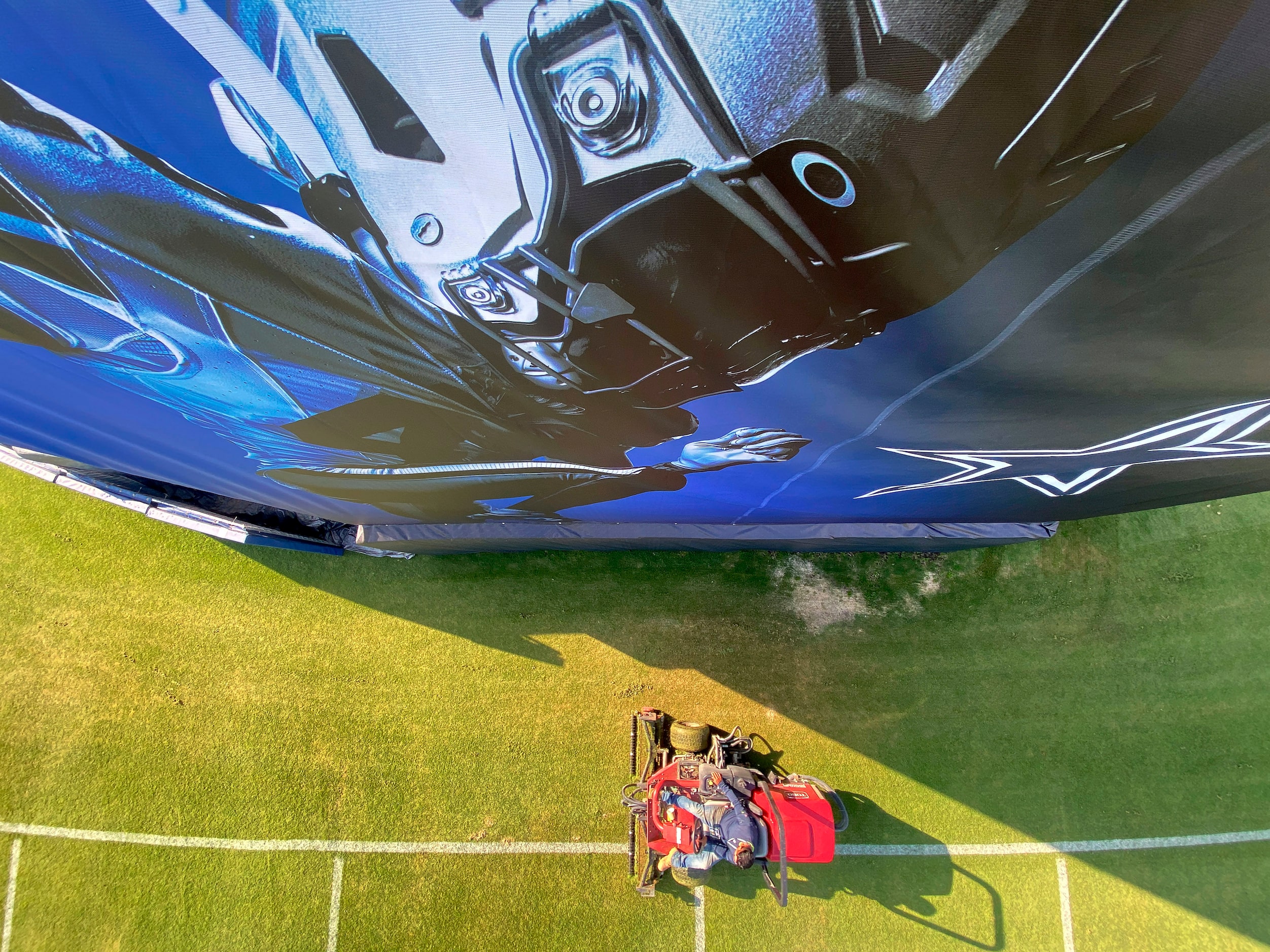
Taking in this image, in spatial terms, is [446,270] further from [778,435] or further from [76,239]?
[778,435]

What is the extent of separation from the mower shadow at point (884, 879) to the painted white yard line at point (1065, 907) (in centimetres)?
38

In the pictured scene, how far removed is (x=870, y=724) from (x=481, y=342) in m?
3.36

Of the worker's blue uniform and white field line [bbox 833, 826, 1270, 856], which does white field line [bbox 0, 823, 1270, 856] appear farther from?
the worker's blue uniform

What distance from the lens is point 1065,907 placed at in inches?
134

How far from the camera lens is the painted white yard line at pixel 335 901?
343cm

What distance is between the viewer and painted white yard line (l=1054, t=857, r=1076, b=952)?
3.37 metres

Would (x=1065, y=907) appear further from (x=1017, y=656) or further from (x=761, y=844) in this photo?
(x=761, y=844)

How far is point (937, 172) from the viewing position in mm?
1070

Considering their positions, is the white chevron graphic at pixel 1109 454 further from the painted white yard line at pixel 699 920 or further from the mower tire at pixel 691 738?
the painted white yard line at pixel 699 920

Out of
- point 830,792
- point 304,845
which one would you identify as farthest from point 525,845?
point 830,792

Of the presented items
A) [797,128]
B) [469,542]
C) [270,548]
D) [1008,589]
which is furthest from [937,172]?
[270,548]

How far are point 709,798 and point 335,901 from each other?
2.49m

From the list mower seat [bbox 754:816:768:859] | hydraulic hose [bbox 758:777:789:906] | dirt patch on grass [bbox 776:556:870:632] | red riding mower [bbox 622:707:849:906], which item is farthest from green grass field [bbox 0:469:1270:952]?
mower seat [bbox 754:816:768:859]

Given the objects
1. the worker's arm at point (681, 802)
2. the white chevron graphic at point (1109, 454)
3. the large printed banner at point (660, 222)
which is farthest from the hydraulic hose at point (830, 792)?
the large printed banner at point (660, 222)
